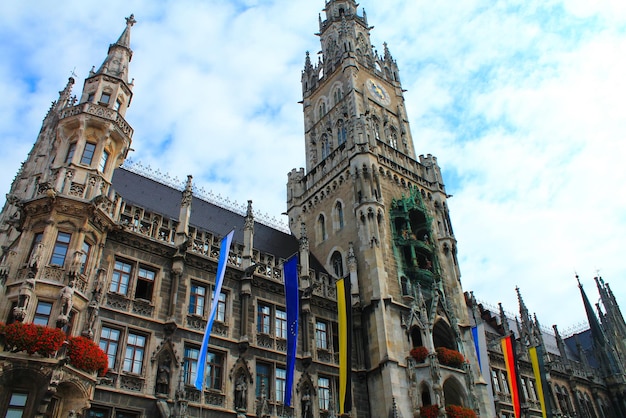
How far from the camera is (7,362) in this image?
15867 mm

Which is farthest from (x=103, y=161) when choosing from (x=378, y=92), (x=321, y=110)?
(x=378, y=92)

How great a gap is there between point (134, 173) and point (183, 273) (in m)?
9.41

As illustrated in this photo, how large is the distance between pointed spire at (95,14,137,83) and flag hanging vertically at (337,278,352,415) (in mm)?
15006

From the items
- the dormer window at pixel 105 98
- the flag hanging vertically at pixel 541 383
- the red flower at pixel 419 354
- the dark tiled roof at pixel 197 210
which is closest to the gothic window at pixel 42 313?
the dark tiled roof at pixel 197 210

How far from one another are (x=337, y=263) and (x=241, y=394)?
12.8 m

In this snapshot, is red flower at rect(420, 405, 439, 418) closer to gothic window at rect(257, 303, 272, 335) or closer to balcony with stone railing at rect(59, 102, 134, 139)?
gothic window at rect(257, 303, 272, 335)

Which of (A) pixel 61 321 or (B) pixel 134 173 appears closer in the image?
(A) pixel 61 321

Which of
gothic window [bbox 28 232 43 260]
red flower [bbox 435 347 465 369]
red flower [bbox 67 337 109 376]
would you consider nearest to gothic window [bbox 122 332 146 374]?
red flower [bbox 67 337 109 376]

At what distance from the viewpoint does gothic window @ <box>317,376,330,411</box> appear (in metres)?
25.0

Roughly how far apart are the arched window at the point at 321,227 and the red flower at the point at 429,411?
12.9 metres

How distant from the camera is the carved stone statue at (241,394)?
21875 mm

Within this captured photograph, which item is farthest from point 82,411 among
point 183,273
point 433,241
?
point 433,241

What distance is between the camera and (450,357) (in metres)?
28.2

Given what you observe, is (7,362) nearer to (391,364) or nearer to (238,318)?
(238,318)
